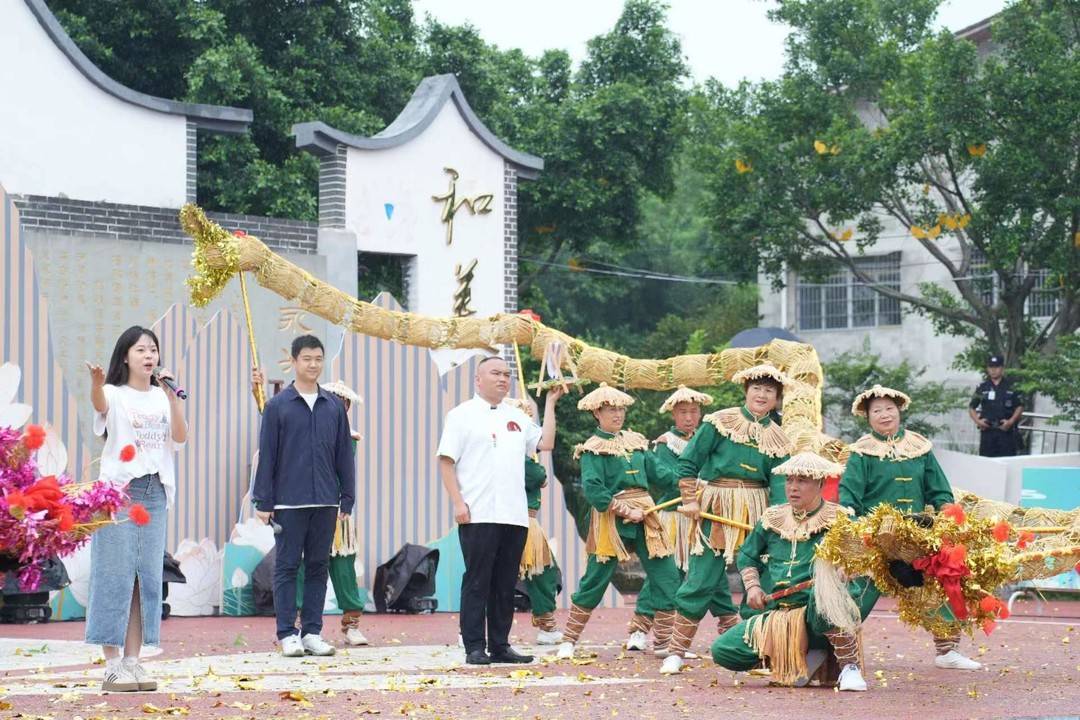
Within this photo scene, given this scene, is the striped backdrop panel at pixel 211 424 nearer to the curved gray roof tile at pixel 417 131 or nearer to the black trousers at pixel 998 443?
the curved gray roof tile at pixel 417 131

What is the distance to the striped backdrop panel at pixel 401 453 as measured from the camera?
1630 centimetres

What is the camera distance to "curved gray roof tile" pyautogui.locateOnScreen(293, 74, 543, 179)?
19.6 m

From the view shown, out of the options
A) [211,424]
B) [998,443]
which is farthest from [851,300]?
[211,424]

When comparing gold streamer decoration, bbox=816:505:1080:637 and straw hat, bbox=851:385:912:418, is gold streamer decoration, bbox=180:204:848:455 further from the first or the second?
gold streamer decoration, bbox=816:505:1080:637

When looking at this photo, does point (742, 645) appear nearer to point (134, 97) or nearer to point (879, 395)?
point (879, 395)

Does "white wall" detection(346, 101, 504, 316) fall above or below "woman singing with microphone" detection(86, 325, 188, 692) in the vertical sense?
above

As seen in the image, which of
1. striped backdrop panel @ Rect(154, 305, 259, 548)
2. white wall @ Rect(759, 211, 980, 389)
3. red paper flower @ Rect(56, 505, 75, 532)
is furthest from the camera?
white wall @ Rect(759, 211, 980, 389)

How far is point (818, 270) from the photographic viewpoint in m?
28.5

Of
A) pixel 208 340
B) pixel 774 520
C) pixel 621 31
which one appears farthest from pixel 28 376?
pixel 621 31

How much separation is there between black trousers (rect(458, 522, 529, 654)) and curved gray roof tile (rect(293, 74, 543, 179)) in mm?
9706

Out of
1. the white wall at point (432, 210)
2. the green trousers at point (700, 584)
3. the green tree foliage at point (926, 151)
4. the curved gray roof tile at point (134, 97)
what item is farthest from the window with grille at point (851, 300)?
the green trousers at point (700, 584)

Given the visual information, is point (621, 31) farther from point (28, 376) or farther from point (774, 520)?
point (774, 520)

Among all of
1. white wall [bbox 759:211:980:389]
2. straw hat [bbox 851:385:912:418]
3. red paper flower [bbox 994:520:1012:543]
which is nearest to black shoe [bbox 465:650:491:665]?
straw hat [bbox 851:385:912:418]

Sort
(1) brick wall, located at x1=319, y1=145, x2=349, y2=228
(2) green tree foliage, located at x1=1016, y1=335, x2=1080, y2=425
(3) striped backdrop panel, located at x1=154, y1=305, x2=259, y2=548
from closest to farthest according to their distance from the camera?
1. (3) striped backdrop panel, located at x1=154, y1=305, x2=259, y2=548
2. (1) brick wall, located at x1=319, y1=145, x2=349, y2=228
3. (2) green tree foliage, located at x1=1016, y1=335, x2=1080, y2=425
